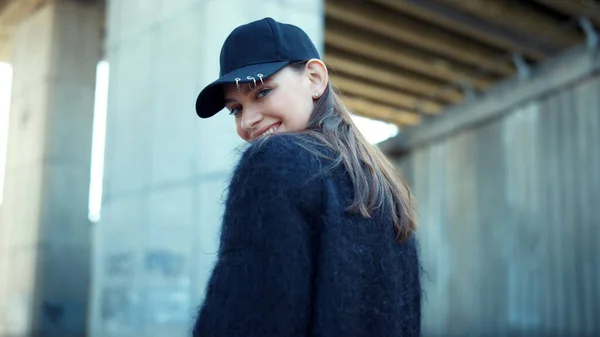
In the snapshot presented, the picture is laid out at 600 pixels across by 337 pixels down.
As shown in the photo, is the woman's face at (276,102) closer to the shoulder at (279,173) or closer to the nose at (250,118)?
the nose at (250,118)

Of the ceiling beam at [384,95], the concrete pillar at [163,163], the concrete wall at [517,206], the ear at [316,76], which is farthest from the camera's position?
the ceiling beam at [384,95]

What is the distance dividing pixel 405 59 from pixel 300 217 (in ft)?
54.0

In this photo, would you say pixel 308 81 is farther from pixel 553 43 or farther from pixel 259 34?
pixel 553 43

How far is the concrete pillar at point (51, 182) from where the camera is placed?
11070mm

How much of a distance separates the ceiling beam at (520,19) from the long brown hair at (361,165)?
12.9 metres

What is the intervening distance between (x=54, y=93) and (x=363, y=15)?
20.5 ft

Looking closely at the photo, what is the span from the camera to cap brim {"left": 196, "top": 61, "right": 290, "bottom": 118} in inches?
65.6

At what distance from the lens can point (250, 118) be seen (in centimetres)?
174

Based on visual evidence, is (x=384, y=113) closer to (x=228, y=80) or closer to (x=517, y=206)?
(x=517, y=206)

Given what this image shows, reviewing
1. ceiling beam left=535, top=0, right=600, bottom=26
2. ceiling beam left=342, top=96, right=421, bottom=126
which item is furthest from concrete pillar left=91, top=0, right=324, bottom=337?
ceiling beam left=342, top=96, right=421, bottom=126

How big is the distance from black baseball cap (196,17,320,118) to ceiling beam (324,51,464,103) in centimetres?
1483

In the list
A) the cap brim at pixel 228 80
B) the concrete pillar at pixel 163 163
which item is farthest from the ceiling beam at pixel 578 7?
the cap brim at pixel 228 80

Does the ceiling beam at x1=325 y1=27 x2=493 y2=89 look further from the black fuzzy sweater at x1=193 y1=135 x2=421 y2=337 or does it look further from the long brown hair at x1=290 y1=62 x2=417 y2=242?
the black fuzzy sweater at x1=193 y1=135 x2=421 y2=337

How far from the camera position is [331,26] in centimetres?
1545
